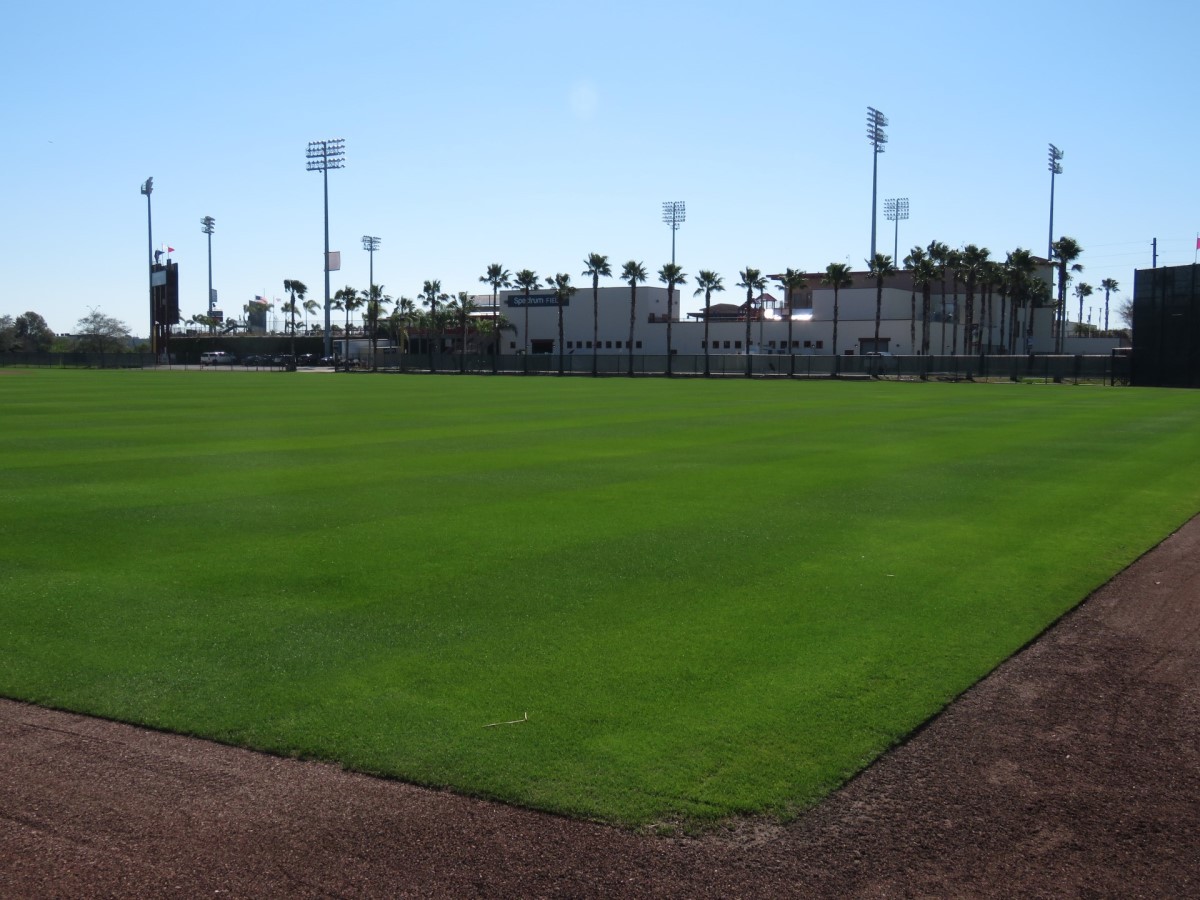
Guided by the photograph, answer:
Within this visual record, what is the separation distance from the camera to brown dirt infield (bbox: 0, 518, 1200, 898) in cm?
427

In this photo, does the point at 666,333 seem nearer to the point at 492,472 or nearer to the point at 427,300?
the point at 427,300

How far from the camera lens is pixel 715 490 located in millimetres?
15000

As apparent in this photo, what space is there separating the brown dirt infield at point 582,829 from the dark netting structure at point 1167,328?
6435cm

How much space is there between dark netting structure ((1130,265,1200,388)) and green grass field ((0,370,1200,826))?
48112 mm

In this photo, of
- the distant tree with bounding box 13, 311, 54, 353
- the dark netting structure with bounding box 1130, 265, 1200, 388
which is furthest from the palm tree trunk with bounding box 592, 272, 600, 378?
the distant tree with bounding box 13, 311, 54, 353

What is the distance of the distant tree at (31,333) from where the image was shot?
144725mm

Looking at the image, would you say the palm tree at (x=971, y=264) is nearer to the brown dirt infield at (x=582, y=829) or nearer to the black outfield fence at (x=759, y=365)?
the black outfield fence at (x=759, y=365)

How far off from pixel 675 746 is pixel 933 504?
9235 mm

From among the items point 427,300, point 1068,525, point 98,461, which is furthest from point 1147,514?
point 427,300

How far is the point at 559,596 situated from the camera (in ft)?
28.6

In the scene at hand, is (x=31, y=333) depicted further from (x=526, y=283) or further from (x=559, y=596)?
(x=559, y=596)

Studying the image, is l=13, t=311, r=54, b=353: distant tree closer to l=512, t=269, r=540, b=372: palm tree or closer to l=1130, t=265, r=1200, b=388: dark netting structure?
l=512, t=269, r=540, b=372: palm tree

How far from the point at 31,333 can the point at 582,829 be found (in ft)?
588

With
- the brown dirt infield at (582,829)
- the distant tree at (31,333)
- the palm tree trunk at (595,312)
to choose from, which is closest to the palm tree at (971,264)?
the palm tree trunk at (595,312)
